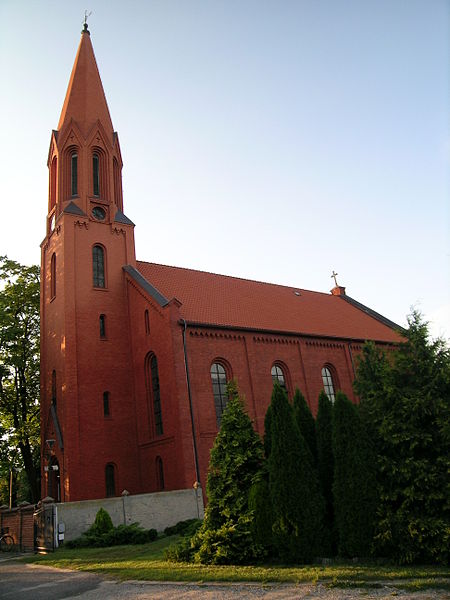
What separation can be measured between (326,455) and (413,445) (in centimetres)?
214

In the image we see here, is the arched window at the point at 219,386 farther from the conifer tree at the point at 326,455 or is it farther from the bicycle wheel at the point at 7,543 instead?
the conifer tree at the point at 326,455

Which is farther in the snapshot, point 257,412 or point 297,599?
point 257,412

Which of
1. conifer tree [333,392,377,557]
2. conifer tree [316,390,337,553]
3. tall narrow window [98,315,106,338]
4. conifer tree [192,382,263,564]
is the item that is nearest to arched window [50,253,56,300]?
tall narrow window [98,315,106,338]

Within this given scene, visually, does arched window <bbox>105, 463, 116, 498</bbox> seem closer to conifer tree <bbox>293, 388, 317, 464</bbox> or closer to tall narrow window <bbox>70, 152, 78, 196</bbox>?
conifer tree <bbox>293, 388, 317, 464</bbox>

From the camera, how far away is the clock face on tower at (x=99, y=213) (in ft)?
87.9

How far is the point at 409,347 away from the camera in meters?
11.3

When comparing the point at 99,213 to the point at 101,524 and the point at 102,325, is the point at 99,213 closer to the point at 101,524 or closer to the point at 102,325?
the point at 102,325

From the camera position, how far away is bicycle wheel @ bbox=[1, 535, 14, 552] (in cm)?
1881

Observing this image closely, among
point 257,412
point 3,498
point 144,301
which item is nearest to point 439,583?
point 257,412

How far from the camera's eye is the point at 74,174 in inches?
1085

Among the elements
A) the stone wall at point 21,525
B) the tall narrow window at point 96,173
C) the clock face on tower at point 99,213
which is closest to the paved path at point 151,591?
the stone wall at point 21,525

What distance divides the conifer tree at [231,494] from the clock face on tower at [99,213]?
55.1 ft

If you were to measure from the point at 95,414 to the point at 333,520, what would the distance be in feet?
47.0

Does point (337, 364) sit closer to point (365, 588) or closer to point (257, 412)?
point (257, 412)
